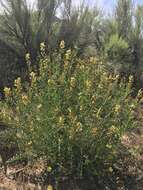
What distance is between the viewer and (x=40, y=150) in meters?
4.98

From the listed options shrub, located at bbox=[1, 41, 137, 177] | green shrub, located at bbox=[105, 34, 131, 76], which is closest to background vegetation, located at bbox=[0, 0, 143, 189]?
shrub, located at bbox=[1, 41, 137, 177]

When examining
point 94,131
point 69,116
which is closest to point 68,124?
point 69,116

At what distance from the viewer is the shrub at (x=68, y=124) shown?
4.86m

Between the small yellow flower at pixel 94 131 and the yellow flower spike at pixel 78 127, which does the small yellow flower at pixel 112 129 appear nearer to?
the small yellow flower at pixel 94 131

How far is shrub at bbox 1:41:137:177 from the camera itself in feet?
15.9

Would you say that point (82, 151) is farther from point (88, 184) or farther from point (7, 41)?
point (7, 41)

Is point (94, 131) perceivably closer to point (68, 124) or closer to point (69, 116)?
point (69, 116)

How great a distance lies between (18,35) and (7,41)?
0.22 meters

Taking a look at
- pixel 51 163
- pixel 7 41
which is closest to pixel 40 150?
pixel 51 163

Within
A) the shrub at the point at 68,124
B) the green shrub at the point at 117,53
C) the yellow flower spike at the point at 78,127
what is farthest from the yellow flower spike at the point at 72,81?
the green shrub at the point at 117,53

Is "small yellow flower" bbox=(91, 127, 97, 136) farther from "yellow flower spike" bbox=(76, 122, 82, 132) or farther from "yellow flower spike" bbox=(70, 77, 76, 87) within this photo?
"yellow flower spike" bbox=(70, 77, 76, 87)

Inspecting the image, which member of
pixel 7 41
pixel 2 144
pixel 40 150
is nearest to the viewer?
pixel 40 150

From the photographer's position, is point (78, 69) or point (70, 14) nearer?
point (78, 69)

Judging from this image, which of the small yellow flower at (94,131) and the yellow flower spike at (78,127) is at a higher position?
the yellow flower spike at (78,127)
